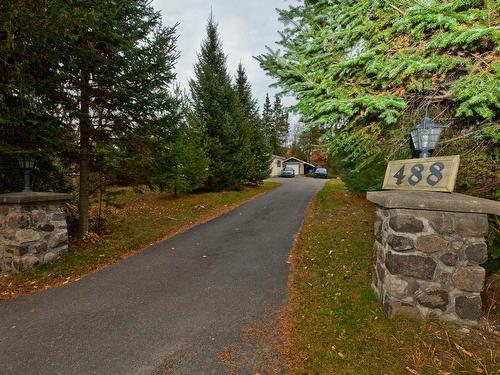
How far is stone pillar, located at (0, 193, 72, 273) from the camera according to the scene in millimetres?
5070

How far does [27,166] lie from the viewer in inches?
217

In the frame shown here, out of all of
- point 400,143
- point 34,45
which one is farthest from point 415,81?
point 34,45

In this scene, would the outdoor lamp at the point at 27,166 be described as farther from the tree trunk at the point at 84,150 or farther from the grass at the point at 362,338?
the grass at the point at 362,338

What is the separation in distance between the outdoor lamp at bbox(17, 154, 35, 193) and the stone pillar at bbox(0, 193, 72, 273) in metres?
0.42

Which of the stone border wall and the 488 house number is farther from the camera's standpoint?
the stone border wall

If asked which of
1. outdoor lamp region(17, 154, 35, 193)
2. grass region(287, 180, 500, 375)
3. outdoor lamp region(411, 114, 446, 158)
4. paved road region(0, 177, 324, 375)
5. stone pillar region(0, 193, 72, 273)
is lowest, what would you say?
paved road region(0, 177, 324, 375)

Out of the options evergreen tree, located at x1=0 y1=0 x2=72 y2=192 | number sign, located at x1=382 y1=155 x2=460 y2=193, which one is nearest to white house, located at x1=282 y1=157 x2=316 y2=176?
evergreen tree, located at x1=0 y1=0 x2=72 y2=192

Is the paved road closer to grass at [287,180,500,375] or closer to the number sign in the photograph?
grass at [287,180,500,375]

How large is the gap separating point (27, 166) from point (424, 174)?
290 inches

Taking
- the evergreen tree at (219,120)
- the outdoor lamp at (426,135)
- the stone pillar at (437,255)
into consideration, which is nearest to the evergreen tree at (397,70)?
the outdoor lamp at (426,135)

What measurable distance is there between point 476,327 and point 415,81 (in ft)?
10.3

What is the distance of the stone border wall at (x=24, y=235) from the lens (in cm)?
508

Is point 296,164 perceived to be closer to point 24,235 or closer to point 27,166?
point 27,166

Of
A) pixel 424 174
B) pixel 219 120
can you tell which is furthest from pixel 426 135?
pixel 219 120
